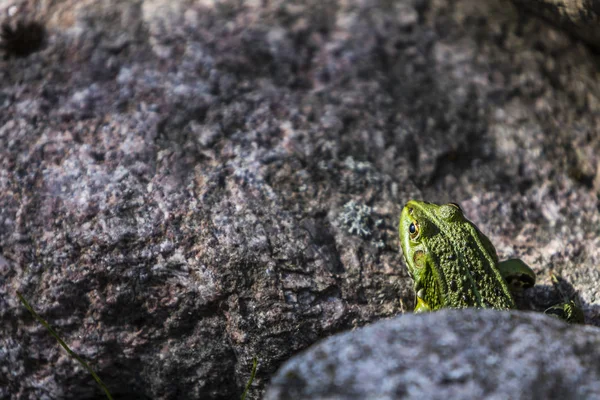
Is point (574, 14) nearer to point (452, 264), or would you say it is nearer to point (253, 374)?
point (452, 264)

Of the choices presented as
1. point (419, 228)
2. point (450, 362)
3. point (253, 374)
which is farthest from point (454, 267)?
point (253, 374)

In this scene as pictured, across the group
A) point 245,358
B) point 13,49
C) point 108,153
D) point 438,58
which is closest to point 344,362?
point 245,358

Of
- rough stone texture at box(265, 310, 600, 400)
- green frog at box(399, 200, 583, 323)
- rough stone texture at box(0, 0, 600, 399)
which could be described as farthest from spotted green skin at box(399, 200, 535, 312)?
rough stone texture at box(265, 310, 600, 400)

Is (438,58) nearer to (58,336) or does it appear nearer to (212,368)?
(212,368)

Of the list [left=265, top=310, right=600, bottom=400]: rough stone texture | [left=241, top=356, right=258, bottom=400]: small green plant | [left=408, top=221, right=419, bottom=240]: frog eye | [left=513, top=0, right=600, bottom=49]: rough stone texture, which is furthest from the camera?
[left=513, top=0, right=600, bottom=49]: rough stone texture

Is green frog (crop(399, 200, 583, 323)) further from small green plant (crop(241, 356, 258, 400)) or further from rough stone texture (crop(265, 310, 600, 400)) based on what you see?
small green plant (crop(241, 356, 258, 400))
